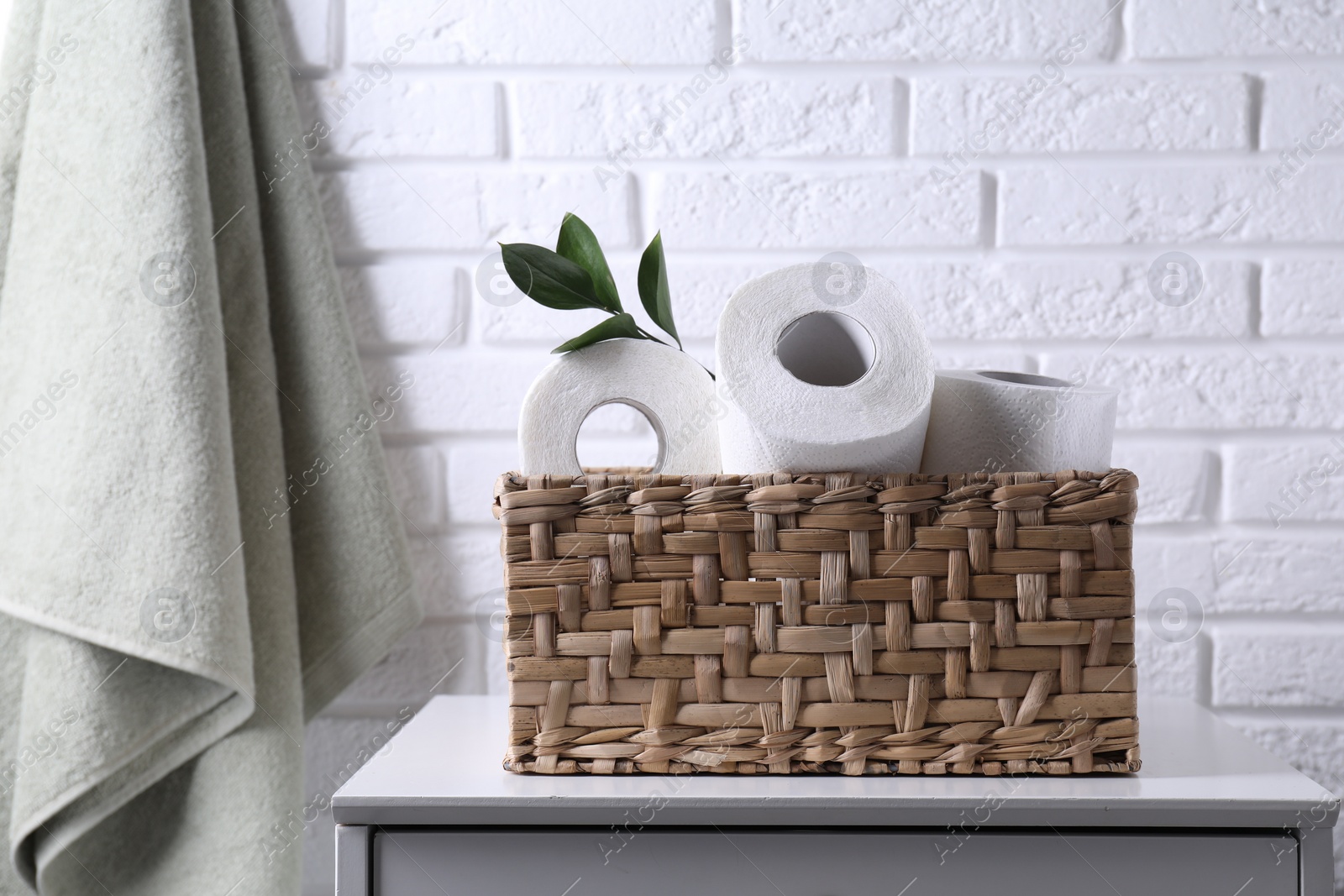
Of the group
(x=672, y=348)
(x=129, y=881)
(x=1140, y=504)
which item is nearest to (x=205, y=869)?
(x=129, y=881)

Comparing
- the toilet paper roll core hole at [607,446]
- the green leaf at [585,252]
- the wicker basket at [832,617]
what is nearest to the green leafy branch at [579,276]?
the green leaf at [585,252]

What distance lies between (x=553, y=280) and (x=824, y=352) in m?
0.18

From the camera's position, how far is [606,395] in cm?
56

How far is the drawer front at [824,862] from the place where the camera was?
52cm

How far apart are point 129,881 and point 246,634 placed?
23cm

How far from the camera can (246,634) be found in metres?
0.67

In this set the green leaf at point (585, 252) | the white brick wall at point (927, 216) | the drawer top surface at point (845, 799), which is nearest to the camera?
the drawer top surface at point (845, 799)

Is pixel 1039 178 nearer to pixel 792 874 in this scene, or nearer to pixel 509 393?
pixel 509 393

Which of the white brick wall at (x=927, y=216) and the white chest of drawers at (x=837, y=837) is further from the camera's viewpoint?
the white brick wall at (x=927, y=216)

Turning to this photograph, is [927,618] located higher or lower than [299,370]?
lower

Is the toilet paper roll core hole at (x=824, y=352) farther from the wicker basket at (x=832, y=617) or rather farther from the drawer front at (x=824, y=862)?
the drawer front at (x=824, y=862)

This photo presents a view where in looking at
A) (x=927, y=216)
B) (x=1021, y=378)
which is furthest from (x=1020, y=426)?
(x=927, y=216)

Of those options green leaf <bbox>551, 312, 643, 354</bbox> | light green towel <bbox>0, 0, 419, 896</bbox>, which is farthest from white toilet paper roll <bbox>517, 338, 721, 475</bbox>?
light green towel <bbox>0, 0, 419, 896</bbox>

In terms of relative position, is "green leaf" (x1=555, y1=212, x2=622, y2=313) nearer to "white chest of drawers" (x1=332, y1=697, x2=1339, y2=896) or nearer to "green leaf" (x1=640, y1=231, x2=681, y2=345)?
"green leaf" (x1=640, y1=231, x2=681, y2=345)
